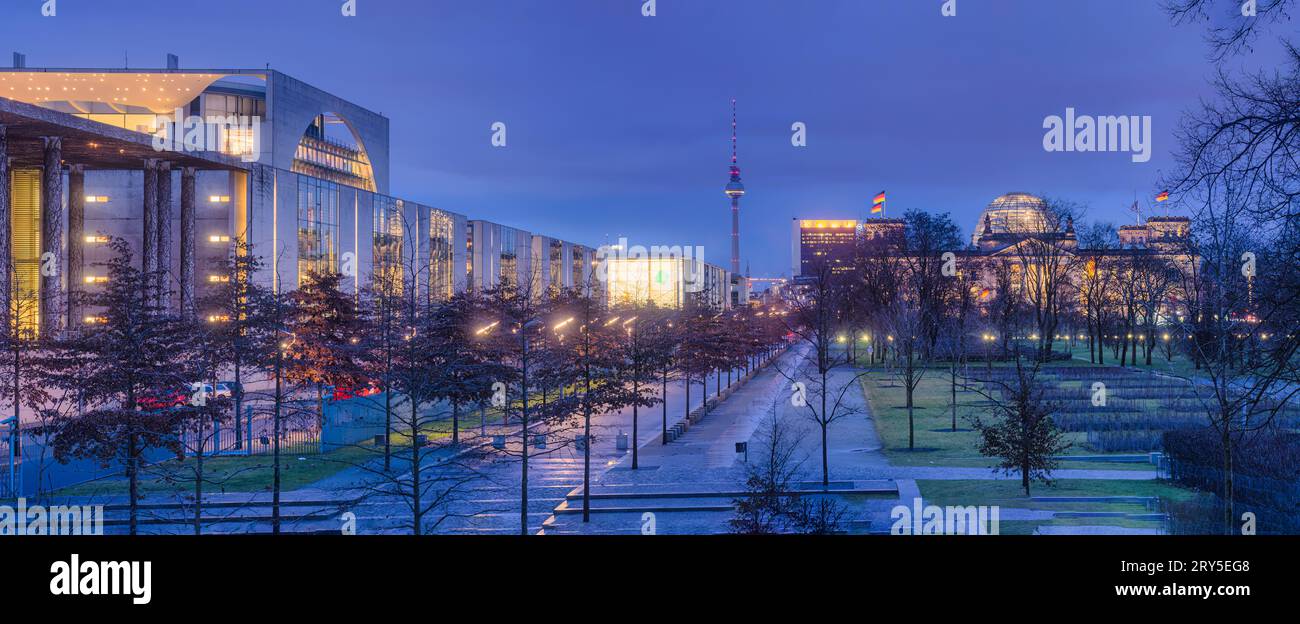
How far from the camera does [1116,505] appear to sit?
679 inches

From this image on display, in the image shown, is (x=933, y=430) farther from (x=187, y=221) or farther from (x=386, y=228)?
(x=386, y=228)

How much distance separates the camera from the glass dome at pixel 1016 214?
2594 inches

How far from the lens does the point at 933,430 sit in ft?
102

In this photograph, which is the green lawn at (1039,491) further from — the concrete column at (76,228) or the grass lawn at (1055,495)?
the concrete column at (76,228)

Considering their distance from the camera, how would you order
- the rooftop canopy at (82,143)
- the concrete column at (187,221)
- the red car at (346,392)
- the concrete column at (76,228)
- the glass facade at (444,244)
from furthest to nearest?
the glass facade at (444,244)
the concrete column at (187,221)
the concrete column at (76,228)
the rooftop canopy at (82,143)
the red car at (346,392)

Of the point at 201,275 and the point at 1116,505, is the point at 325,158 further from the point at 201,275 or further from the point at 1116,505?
the point at 1116,505

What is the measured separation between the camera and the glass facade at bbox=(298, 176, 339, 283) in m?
47.6

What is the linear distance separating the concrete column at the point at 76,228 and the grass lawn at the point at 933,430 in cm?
3694

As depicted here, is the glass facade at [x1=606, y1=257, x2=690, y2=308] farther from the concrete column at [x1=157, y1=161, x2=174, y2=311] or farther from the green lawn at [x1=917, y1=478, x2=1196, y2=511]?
the green lawn at [x1=917, y1=478, x2=1196, y2=511]

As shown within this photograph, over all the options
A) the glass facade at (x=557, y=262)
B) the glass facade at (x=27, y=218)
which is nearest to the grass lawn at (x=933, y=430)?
the glass facade at (x=27, y=218)

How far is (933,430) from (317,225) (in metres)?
33.9
